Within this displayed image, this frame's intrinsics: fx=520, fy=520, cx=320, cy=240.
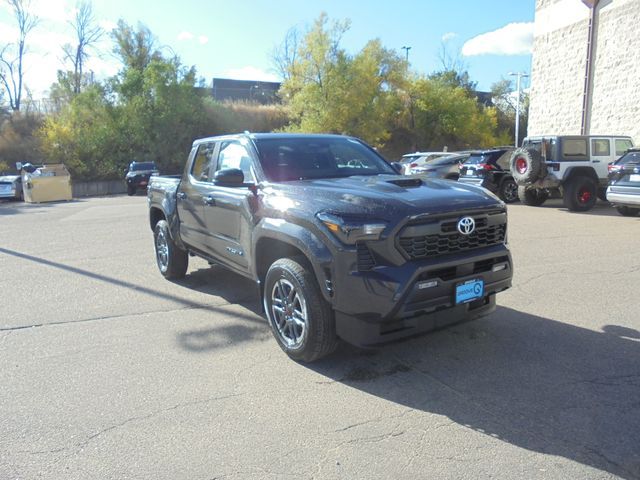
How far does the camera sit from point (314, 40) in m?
Answer: 34.9

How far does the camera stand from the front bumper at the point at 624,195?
11.3 meters

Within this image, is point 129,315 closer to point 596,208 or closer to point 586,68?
point 596,208

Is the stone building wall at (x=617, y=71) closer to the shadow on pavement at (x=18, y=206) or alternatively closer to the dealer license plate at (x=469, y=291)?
the dealer license plate at (x=469, y=291)

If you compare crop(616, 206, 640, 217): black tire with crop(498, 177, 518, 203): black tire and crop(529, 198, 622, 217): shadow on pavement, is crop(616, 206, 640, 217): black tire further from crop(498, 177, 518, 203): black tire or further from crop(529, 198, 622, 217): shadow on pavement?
crop(498, 177, 518, 203): black tire

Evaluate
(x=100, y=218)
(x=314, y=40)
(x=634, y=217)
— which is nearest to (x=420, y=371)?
(x=634, y=217)

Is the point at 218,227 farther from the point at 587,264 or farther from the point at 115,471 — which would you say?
the point at 587,264

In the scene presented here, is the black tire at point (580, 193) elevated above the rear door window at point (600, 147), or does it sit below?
below

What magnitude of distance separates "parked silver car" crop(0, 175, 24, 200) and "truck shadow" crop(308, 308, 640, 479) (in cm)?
2273

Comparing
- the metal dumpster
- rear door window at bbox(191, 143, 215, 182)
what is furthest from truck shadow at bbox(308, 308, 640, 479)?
the metal dumpster

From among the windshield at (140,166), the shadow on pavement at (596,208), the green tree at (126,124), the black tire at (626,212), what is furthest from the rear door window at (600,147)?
the green tree at (126,124)

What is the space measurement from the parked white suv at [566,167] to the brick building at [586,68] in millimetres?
7514

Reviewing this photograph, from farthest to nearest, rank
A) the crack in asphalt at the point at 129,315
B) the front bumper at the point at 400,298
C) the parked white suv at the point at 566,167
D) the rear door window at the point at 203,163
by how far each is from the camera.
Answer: the parked white suv at the point at 566,167
the rear door window at the point at 203,163
the crack in asphalt at the point at 129,315
the front bumper at the point at 400,298

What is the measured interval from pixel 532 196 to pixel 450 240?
1264 centimetres

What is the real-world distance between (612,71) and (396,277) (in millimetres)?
21594
